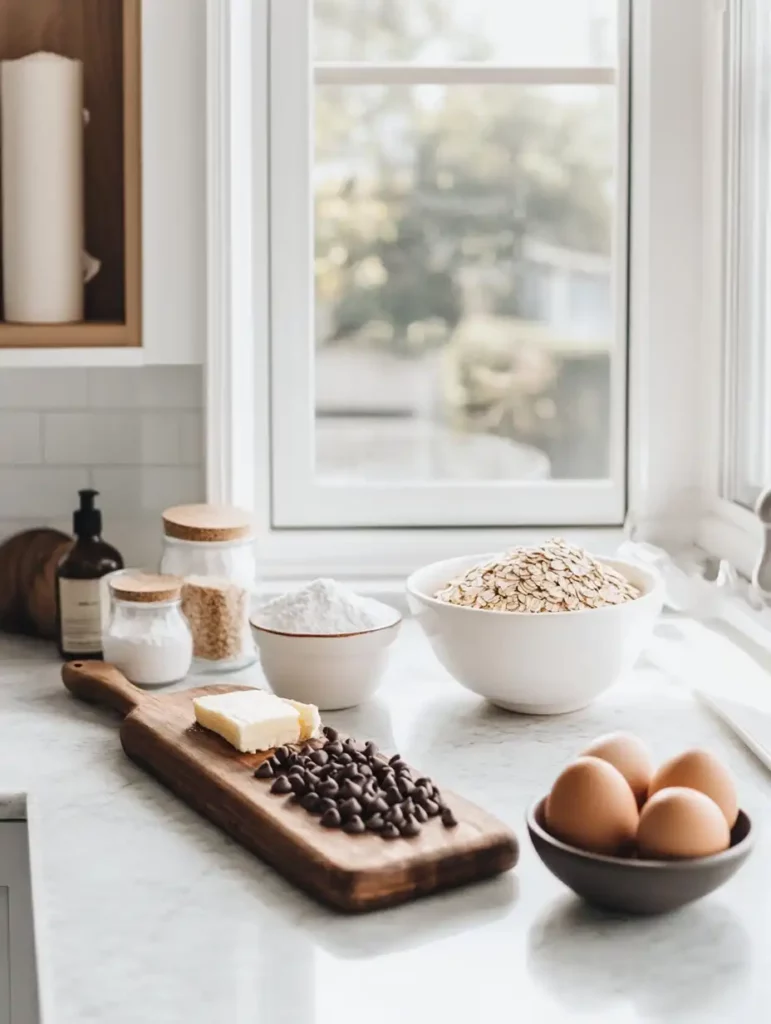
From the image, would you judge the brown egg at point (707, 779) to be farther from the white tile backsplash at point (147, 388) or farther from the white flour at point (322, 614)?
the white tile backsplash at point (147, 388)

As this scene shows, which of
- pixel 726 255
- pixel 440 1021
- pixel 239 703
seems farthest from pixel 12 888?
pixel 726 255

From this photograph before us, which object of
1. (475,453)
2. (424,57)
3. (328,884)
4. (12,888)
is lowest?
(12,888)

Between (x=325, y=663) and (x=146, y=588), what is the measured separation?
26 cm

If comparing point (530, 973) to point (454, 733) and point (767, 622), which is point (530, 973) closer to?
point (454, 733)

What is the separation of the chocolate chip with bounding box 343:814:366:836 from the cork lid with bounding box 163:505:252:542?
705 mm

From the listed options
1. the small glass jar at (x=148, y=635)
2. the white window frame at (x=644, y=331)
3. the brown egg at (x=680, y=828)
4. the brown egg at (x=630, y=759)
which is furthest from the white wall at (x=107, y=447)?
the brown egg at (x=680, y=828)

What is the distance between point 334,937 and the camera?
121 centimetres

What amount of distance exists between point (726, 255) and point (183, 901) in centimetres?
143

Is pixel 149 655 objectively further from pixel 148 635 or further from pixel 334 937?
pixel 334 937

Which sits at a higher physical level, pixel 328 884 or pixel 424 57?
pixel 424 57

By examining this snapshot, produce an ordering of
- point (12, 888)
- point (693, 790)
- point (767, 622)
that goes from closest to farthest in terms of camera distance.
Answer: point (693, 790), point (12, 888), point (767, 622)

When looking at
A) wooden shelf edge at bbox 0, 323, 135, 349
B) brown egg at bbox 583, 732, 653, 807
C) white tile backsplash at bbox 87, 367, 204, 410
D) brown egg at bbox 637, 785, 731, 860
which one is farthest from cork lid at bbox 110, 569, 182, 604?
brown egg at bbox 637, 785, 731, 860

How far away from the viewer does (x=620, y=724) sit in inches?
69.3

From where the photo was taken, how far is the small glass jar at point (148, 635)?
1.87 meters
